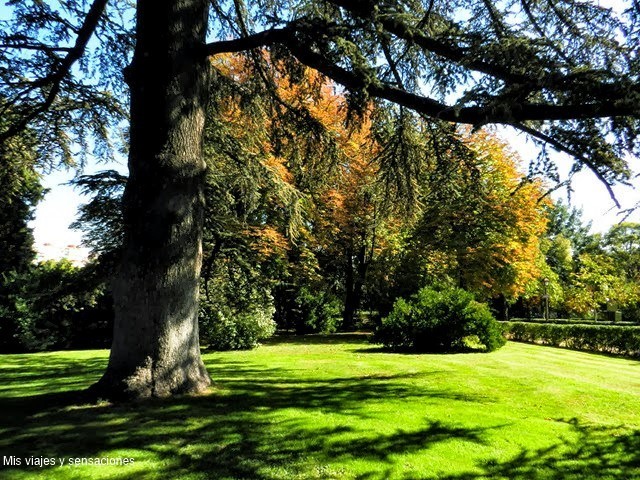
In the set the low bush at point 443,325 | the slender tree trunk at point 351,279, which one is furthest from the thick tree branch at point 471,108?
the slender tree trunk at point 351,279

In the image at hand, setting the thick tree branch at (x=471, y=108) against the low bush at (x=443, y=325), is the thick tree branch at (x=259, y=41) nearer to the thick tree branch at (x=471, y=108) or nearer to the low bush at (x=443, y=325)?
the thick tree branch at (x=471, y=108)

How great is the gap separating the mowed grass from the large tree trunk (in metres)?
0.49

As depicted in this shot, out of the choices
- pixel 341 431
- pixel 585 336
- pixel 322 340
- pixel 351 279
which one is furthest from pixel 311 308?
pixel 341 431

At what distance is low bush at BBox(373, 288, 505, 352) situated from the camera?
13562 mm

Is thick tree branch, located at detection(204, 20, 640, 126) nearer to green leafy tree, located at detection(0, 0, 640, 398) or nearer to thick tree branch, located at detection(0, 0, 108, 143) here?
green leafy tree, located at detection(0, 0, 640, 398)

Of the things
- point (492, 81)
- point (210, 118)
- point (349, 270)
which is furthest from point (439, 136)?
point (349, 270)

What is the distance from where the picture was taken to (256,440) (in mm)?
4555

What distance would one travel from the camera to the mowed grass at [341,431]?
4.04m

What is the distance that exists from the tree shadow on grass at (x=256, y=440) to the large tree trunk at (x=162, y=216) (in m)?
0.49

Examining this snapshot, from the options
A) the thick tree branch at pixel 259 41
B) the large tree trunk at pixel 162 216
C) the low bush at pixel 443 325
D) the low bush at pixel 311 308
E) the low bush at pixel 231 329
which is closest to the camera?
the large tree trunk at pixel 162 216

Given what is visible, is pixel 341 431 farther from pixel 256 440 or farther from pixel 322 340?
pixel 322 340

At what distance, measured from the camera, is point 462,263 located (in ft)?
71.6

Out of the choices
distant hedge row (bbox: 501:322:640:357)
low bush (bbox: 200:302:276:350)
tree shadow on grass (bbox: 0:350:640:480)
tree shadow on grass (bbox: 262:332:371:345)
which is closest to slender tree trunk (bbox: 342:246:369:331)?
tree shadow on grass (bbox: 262:332:371:345)

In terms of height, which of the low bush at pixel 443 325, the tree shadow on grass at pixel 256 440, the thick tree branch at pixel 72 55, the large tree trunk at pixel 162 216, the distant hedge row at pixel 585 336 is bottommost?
the distant hedge row at pixel 585 336
